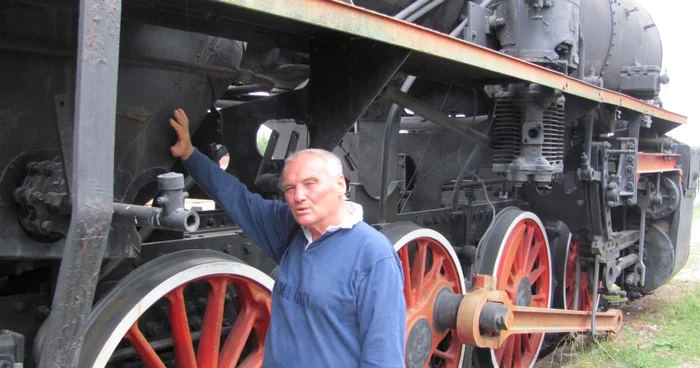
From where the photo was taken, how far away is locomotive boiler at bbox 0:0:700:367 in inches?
63.6

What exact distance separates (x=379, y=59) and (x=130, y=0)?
2.77 ft

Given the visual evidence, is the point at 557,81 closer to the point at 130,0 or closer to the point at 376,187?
the point at 376,187

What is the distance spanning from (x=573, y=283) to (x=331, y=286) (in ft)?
11.6

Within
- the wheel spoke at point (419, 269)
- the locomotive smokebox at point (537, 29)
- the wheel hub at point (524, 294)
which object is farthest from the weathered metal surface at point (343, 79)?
the wheel hub at point (524, 294)

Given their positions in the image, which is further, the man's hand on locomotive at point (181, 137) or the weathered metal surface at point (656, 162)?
the weathered metal surface at point (656, 162)

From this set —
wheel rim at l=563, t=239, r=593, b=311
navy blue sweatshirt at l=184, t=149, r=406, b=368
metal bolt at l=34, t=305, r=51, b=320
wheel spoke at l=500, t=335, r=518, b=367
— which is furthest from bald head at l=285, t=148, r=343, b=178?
wheel rim at l=563, t=239, r=593, b=311

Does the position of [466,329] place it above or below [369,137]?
below

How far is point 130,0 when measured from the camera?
67.0 inches

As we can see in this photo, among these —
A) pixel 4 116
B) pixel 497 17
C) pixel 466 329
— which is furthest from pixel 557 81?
pixel 4 116

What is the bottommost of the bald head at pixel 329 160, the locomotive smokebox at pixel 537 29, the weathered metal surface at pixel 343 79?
the bald head at pixel 329 160

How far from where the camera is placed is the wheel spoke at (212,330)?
2.14 metres

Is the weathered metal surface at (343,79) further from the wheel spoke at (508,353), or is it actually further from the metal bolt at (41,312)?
the wheel spoke at (508,353)

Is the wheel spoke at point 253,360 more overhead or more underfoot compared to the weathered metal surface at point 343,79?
more underfoot

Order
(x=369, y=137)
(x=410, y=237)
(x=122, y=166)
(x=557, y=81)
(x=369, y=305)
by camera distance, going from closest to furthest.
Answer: (x=369, y=305) → (x=122, y=166) → (x=410, y=237) → (x=557, y=81) → (x=369, y=137)
